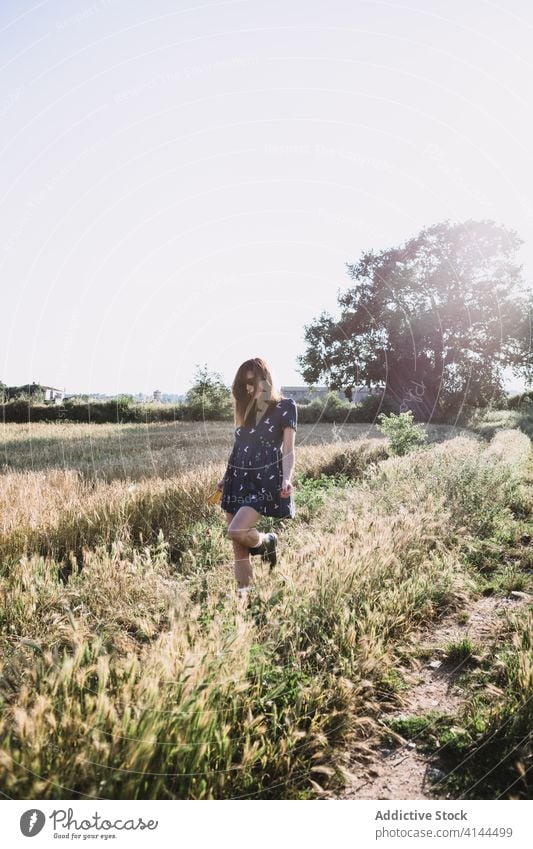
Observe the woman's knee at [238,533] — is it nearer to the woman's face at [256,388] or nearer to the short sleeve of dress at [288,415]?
the short sleeve of dress at [288,415]

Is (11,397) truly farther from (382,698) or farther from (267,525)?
(382,698)

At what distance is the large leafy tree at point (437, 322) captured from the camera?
21125 mm

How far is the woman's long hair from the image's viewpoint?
4719mm

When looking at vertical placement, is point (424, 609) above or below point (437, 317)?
below

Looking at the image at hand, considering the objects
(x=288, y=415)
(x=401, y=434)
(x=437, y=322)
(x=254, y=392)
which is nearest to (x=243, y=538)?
(x=288, y=415)

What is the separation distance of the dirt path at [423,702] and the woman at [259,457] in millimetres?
1635

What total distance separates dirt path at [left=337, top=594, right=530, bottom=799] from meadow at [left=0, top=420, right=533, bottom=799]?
8cm

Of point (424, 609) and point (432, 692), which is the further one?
point (424, 609)

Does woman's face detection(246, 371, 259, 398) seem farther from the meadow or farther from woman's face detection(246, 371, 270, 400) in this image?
the meadow

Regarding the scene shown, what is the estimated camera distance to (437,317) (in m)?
22.6

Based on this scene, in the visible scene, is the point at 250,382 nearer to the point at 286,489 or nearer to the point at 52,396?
the point at 286,489

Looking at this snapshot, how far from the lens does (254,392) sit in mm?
4746
